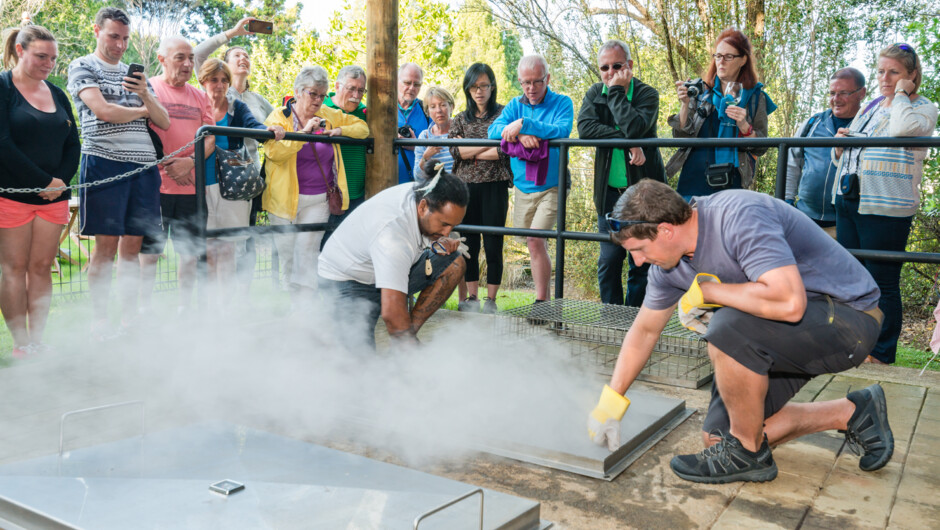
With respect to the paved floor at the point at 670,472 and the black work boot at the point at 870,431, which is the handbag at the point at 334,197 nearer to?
the paved floor at the point at 670,472

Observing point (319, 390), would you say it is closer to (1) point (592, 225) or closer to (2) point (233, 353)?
(2) point (233, 353)

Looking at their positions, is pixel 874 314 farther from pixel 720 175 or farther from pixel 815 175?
pixel 815 175

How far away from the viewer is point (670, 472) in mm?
2191

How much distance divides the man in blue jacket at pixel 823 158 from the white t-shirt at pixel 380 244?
204 centimetres

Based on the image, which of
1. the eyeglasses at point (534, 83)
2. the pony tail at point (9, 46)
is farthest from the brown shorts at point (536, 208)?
the pony tail at point (9, 46)

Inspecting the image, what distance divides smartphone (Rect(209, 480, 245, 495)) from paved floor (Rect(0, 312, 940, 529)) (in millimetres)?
604

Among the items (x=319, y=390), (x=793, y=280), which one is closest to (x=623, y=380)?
(x=793, y=280)

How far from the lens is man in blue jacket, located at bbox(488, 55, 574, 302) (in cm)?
401

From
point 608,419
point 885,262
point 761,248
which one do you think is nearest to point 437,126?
point 885,262

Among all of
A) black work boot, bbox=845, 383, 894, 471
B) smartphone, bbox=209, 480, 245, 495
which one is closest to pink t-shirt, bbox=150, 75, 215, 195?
smartphone, bbox=209, 480, 245, 495

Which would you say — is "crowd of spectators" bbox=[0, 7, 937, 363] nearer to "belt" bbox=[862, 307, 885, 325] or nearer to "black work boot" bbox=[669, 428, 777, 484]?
"belt" bbox=[862, 307, 885, 325]

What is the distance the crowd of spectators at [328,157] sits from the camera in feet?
11.1

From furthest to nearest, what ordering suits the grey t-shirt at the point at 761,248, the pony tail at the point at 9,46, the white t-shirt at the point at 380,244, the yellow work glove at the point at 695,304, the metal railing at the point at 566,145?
the pony tail at the point at 9,46
the metal railing at the point at 566,145
the white t-shirt at the point at 380,244
the yellow work glove at the point at 695,304
the grey t-shirt at the point at 761,248

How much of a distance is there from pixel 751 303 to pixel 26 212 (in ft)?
10.4
